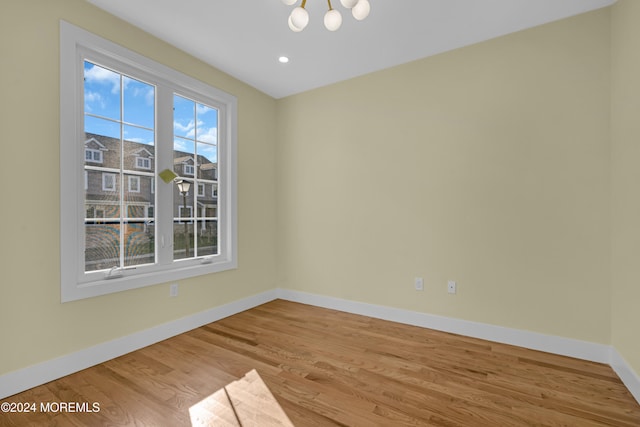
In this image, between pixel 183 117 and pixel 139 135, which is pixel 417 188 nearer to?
pixel 183 117

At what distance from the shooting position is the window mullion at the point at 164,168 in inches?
107

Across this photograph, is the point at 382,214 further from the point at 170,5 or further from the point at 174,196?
the point at 170,5

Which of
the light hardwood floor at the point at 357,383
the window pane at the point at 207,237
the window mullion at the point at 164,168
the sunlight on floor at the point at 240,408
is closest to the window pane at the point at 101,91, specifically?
the window mullion at the point at 164,168

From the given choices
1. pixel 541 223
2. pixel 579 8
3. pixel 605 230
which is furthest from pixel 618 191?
pixel 579 8

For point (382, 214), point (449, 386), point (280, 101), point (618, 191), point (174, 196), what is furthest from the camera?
point (280, 101)

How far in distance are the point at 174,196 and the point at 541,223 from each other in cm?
335

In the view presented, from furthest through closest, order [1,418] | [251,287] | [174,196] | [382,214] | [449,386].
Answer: [251,287] → [382,214] → [174,196] → [449,386] → [1,418]

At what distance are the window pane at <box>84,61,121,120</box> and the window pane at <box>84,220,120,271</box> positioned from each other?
900 millimetres

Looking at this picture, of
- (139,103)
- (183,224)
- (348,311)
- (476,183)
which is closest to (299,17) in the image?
(139,103)

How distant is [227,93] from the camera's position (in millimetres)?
3307

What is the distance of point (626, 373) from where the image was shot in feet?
6.35

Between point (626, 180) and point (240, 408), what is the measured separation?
2.94m

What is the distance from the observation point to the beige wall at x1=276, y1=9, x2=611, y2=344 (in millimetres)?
2322

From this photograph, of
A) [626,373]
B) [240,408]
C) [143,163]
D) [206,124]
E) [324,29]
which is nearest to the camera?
[240,408]
